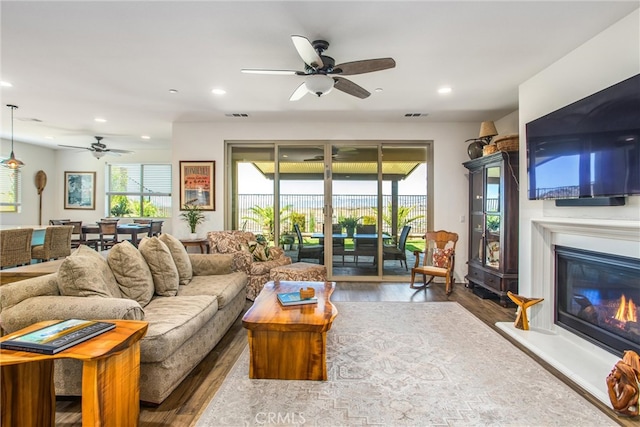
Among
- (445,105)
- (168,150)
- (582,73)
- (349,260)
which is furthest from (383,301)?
(168,150)

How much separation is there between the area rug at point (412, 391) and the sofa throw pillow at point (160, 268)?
90 cm

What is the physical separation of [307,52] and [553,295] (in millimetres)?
3307

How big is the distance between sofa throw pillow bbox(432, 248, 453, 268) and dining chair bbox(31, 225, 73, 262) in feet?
20.7

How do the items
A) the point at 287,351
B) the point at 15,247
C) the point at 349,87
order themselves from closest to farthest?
the point at 287,351 < the point at 349,87 < the point at 15,247

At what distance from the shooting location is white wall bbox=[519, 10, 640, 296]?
93.2 inches

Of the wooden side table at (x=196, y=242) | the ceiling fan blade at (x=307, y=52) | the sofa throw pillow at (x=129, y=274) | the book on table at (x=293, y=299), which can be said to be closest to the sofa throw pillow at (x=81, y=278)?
the sofa throw pillow at (x=129, y=274)

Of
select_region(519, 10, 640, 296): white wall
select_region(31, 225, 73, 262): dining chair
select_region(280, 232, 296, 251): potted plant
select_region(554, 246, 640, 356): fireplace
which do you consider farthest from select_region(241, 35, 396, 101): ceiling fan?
select_region(31, 225, 73, 262): dining chair

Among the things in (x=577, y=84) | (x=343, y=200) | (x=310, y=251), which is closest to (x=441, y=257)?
(x=343, y=200)

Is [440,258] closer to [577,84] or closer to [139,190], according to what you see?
[577,84]

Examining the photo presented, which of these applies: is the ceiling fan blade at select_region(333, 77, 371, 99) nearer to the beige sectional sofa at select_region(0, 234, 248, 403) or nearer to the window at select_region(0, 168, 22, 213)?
the beige sectional sofa at select_region(0, 234, 248, 403)

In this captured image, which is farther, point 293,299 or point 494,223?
point 494,223

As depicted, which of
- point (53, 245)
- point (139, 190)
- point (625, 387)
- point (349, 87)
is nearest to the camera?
point (625, 387)

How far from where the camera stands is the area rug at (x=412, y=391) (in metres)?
1.88

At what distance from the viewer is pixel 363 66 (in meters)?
2.65
